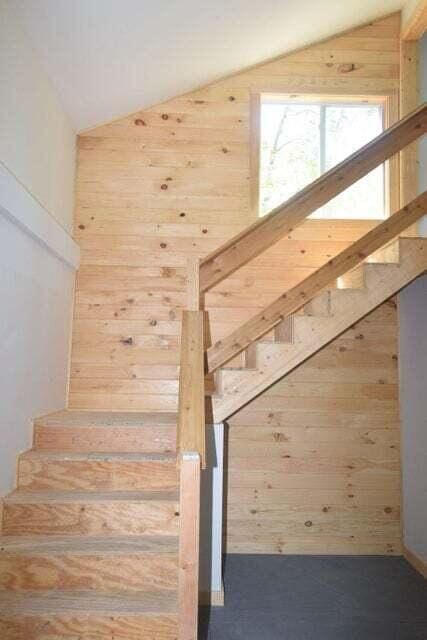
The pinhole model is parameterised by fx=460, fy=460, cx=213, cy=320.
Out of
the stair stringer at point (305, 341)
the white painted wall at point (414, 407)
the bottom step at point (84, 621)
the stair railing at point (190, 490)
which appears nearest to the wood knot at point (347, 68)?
the white painted wall at point (414, 407)

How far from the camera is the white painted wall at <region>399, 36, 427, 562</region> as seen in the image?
3016mm

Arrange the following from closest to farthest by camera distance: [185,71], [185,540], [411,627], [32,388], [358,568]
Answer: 1. [185,540]
2. [411,627]
3. [32,388]
4. [358,568]
5. [185,71]

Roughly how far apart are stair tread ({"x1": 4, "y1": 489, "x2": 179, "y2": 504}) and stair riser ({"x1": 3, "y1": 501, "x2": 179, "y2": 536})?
0.07 ft

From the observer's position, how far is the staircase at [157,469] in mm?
1765

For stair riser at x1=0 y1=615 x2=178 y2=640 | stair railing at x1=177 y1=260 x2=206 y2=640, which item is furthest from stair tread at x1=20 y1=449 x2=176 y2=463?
stair riser at x1=0 y1=615 x2=178 y2=640

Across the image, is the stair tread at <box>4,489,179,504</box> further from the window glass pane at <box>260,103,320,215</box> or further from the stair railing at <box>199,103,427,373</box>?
the window glass pane at <box>260,103,320,215</box>

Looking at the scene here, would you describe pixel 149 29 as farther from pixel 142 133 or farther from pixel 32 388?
pixel 32 388

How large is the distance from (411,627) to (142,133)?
3546 millimetres

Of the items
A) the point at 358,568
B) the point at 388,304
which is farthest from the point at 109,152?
the point at 358,568

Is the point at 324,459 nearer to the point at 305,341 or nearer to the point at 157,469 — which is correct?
the point at 305,341

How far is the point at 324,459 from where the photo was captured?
10.8ft

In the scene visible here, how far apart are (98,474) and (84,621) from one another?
0.68m

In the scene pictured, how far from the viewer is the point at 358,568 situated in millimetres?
3010

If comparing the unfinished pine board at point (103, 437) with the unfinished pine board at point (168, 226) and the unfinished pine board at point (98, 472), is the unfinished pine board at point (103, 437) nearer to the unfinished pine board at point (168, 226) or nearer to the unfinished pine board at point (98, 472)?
the unfinished pine board at point (98, 472)
